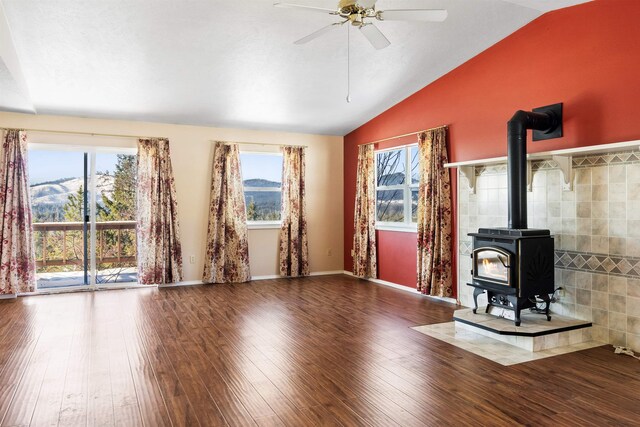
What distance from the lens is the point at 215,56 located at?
4.61 meters

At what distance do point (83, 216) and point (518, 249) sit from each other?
564 centimetres

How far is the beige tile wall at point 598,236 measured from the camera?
350cm

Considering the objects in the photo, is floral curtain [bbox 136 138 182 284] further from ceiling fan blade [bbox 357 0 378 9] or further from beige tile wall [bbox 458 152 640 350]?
beige tile wall [bbox 458 152 640 350]

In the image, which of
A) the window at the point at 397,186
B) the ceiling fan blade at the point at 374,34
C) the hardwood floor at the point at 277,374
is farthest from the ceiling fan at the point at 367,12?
the window at the point at 397,186

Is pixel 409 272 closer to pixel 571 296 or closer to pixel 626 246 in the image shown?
pixel 571 296

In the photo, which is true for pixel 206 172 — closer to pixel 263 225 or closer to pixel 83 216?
pixel 263 225

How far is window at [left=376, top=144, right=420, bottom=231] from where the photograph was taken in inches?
243

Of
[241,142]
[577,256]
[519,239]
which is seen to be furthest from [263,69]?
[577,256]

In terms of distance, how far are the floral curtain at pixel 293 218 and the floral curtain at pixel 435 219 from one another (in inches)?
91.9

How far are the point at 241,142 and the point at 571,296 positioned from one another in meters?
5.08

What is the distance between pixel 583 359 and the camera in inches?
132

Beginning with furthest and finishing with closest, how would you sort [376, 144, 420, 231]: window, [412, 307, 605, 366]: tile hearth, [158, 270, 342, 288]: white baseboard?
[158, 270, 342, 288]: white baseboard < [376, 144, 420, 231]: window < [412, 307, 605, 366]: tile hearth

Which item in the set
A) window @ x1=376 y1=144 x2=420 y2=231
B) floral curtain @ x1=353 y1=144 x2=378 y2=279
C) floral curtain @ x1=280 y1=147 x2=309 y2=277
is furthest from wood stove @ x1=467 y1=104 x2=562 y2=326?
floral curtain @ x1=280 y1=147 x2=309 y2=277

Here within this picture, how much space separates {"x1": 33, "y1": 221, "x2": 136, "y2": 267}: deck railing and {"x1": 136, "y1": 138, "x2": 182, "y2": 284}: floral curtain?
10.8 inches
